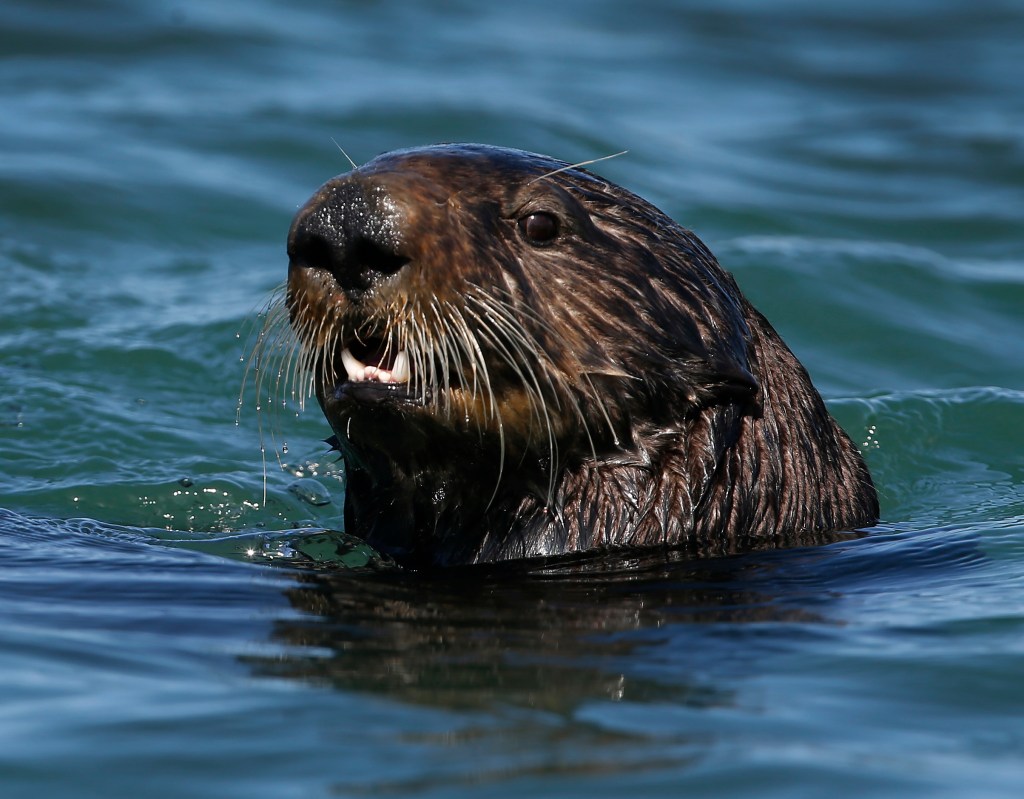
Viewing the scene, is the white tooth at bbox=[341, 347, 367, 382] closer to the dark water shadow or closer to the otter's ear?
the dark water shadow

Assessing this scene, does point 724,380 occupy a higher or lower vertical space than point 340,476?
higher

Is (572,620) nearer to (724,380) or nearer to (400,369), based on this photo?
(400,369)

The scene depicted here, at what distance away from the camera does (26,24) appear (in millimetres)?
16688

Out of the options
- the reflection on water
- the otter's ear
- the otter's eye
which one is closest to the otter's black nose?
the otter's eye

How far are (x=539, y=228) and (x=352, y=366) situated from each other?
750 mm

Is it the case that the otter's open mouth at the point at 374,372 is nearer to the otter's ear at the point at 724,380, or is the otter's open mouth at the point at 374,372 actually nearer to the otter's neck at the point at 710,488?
the otter's neck at the point at 710,488

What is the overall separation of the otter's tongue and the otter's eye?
0.61 m

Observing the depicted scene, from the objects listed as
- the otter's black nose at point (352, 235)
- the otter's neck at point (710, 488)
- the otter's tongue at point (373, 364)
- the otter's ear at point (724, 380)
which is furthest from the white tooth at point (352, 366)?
the otter's ear at point (724, 380)

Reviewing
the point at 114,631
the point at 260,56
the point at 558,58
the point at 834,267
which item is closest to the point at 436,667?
the point at 114,631

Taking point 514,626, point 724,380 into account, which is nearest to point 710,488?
point 724,380

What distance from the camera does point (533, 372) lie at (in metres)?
4.70

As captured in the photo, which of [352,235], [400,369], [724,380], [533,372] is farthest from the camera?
[724,380]

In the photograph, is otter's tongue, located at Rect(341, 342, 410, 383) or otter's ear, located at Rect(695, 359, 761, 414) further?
otter's ear, located at Rect(695, 359, 761, 414)

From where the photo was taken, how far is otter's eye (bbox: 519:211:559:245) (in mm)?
4891
